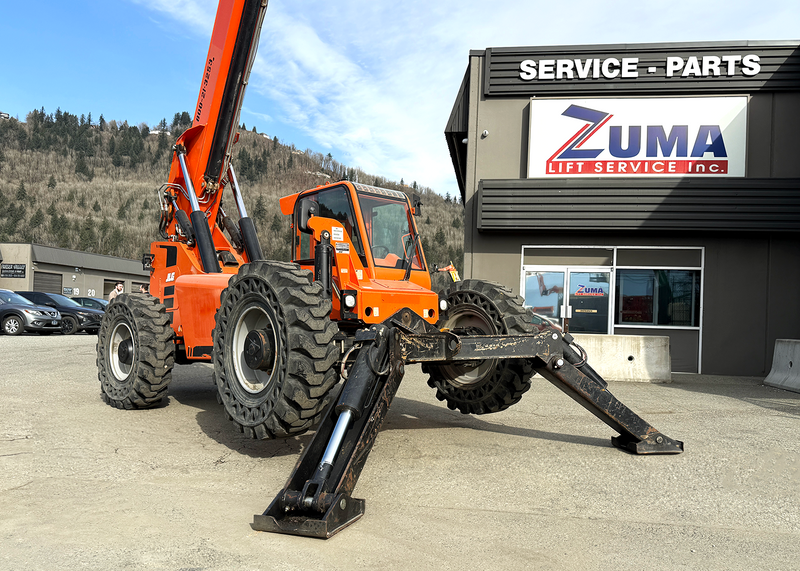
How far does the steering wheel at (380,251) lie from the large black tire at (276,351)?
3.90 feet

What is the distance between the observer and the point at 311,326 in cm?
455

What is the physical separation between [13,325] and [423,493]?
838 inches

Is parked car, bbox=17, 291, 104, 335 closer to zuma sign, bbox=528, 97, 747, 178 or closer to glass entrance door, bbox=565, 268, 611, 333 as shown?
zuma sign, bbox=528, 97, 747, 178

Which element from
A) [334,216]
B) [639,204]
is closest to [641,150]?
[639,204]

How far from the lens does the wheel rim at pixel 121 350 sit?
23.9ft

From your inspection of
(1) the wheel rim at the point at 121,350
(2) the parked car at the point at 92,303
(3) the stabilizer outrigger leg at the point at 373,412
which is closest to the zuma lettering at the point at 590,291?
(3) the stabilizer outrigger leg at the point at 373,412

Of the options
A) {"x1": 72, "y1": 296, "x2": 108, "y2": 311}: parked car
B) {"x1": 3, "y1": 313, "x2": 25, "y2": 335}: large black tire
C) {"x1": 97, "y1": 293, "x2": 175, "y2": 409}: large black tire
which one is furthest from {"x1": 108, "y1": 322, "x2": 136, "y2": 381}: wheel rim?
{"x1": 72, "y1": 296, "x2": 108, "y2": 311}: parked car

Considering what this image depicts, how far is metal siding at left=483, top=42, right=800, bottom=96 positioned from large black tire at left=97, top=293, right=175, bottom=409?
11153mm

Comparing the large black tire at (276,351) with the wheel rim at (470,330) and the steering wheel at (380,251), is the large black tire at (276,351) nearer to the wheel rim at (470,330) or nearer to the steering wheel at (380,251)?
the steering wheel at (380,251)

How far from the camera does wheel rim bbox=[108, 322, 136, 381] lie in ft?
23.9

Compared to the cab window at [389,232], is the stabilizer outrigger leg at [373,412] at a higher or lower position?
lower

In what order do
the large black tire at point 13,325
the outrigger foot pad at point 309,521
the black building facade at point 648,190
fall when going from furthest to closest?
the large black tire at point 13,325 < the black building facade at point 648,190 < the outrigger foot pad at point 309,521

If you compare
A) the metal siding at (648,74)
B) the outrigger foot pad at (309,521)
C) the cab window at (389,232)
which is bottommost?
the outrigger foot pad at (309,521)

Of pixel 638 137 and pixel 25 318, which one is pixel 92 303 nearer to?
pixel 25 318
